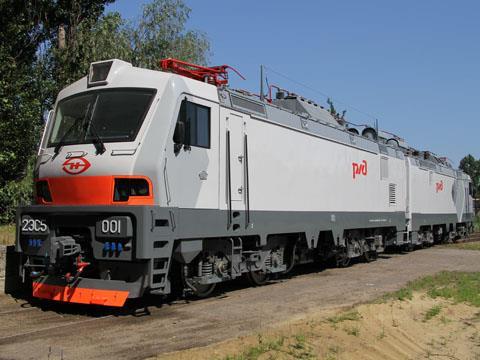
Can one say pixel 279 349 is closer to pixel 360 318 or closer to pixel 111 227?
pixel 360 318

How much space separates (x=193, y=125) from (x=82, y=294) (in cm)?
304

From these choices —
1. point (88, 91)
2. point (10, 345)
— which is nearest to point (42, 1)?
point (88, 91)

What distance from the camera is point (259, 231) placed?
1025 cm

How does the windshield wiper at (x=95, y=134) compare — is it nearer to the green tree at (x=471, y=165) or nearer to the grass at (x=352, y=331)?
the grass at (x=352, y=331)

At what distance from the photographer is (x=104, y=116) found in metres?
8.44

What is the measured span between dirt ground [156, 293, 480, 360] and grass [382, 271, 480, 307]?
0.23 m

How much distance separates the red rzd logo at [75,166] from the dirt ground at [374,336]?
3.32 meters

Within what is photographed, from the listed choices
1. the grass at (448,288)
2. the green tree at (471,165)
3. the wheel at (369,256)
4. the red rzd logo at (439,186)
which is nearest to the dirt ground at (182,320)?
the grass at (448,288)

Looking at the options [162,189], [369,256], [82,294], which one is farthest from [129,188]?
[369,256]

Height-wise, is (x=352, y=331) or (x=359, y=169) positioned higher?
(x=359, y=169)

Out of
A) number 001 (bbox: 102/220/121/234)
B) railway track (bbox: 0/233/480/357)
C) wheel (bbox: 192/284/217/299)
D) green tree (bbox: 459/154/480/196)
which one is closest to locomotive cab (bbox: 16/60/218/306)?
number 001 (bbox: 102/220/121/234)

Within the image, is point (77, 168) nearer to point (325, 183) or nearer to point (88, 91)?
point (88, 91)

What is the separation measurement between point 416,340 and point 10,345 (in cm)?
605

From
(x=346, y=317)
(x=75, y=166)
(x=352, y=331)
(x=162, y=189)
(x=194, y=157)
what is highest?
(x=194, y=157)
